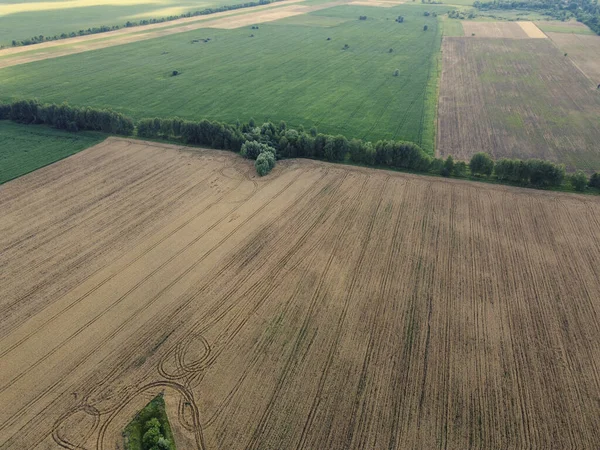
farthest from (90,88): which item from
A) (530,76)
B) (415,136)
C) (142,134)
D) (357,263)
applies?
Result: (530,76)

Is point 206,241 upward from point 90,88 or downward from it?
downward

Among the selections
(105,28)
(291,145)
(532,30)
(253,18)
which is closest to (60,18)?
(105,28)

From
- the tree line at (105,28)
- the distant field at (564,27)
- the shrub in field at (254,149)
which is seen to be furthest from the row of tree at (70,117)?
the distant field at (564,27)

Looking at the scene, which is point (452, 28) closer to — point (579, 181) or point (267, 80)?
point (267, 80)

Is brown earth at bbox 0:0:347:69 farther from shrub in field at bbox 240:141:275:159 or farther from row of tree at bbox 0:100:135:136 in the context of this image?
shrub in field at bbox 240:141:275:159

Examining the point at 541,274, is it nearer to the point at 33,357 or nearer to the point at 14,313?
the point at 33,357

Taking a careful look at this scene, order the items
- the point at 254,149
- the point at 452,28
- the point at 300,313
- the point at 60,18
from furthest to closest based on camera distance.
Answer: the point at 60,18
the point at 452,28
the point at 254,149
the point at 300,313
